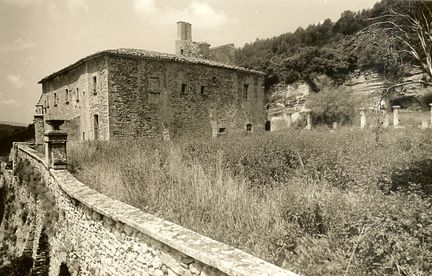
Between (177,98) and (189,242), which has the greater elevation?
(177,98)

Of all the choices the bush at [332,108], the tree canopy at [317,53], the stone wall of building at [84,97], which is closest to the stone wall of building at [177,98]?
the stone wall of building at [84,97]

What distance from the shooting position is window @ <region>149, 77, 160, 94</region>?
790 inches

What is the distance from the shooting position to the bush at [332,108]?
2881cm

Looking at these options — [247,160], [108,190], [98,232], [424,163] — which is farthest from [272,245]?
[424,163]

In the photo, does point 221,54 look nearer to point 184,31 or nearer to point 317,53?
point 184,31

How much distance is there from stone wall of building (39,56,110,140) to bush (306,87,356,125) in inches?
753

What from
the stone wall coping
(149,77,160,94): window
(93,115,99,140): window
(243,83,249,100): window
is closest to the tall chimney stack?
(243,83,249,100): window

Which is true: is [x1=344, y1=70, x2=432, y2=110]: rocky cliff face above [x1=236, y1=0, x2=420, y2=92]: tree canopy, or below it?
below

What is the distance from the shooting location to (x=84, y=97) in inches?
811

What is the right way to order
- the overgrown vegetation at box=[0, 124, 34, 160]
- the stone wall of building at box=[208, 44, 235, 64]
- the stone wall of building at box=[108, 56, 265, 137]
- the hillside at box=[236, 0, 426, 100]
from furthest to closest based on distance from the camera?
the hillside at box=[236, 0, 426, 100] < the stone wall of building at box=[208, 44, 235, 64] < the overgrown vegetation at box=[0, 124, 34, 160] < the stone wall of building at box=[108, 56, 265, 137]

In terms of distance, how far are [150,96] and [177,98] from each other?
6.57 feet

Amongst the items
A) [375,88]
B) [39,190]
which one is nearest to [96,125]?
[39,190]

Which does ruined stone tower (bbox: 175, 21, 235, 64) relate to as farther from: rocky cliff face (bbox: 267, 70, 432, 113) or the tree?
the tree

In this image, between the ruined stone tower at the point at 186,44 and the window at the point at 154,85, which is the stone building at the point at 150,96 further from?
the ruined stone tower at the point at 186,44
